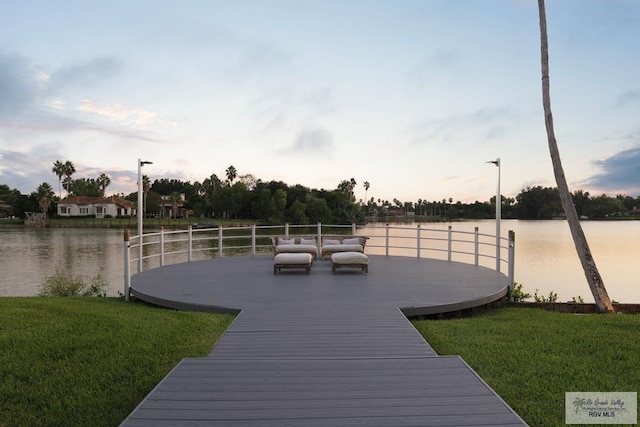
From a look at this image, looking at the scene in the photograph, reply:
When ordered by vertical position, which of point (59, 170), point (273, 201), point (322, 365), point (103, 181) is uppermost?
point (59, 170)

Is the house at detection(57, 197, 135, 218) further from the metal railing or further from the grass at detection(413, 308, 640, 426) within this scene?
the grass at detection(413, 308, 640, 426)

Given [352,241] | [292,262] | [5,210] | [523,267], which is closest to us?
[292,262]

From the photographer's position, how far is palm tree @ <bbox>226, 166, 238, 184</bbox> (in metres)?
85.9

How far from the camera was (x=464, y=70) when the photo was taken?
590 inches

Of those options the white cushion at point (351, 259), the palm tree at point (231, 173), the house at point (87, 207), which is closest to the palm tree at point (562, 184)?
the white cushion at point (351, 259)

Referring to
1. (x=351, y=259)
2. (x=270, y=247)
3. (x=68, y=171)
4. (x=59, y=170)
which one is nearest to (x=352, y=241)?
(x=351, y=259)

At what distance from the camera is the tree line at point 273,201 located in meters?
58.2

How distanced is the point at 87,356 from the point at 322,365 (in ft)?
7.58

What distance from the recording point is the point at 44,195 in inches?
2507

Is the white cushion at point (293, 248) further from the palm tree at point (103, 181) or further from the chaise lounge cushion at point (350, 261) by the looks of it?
the palm tree at point (103, 181)

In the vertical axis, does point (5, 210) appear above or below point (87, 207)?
below

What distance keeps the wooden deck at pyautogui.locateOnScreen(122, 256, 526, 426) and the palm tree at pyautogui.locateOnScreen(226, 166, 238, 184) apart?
8037 cm

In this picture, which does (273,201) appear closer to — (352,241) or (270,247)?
(270,247)

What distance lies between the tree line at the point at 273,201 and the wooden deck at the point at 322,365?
48.7 meters
